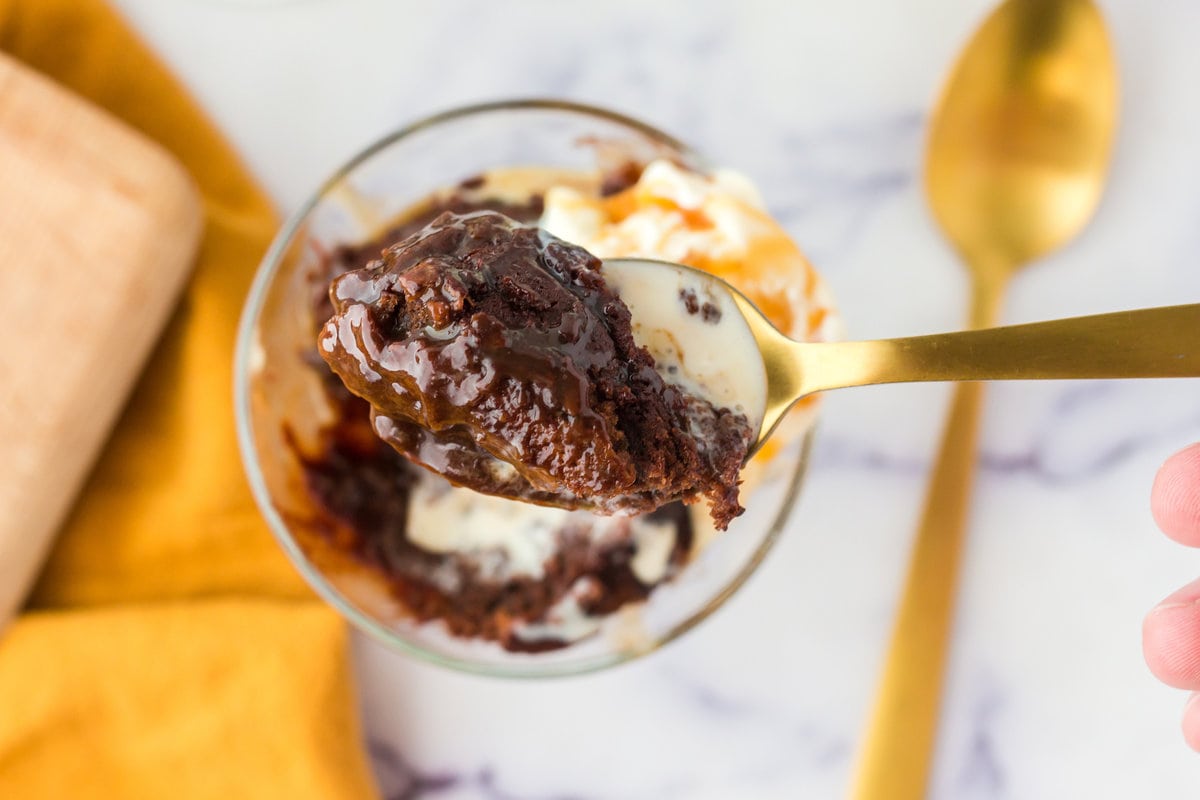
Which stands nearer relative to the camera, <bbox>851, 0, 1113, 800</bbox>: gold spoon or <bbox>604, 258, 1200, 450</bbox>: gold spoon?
<bbox>604, 258, 1200, 450</bbox>: gold spoon

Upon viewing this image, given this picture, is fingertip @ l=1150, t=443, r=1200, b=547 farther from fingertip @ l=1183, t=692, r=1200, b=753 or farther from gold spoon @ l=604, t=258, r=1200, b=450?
gold spoon @ l=604, t=258, r=1200, b=450

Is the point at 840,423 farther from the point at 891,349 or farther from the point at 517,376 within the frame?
the point at 517,376

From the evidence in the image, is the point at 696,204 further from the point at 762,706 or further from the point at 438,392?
the point at 762,706

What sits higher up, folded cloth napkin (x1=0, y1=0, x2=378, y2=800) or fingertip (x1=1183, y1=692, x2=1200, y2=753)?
fingertip (x1=1183, y1=692, x2=1200, y2=753)

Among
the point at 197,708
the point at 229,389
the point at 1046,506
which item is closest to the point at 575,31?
the point at 229,389

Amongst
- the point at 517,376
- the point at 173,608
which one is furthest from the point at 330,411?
the point at 517,376

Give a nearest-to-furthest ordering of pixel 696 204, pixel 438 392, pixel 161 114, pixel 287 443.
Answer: pixel 438 392
pixel 696 204
pixel 287 443
pixel 161 114

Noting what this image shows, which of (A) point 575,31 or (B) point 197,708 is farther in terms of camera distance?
(A) point 575,31

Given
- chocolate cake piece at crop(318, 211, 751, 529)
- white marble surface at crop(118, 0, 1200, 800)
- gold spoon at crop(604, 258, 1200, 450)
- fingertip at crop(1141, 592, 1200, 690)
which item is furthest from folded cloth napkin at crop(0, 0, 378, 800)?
fingertip at crop(1141, 592, 1200, 690)
